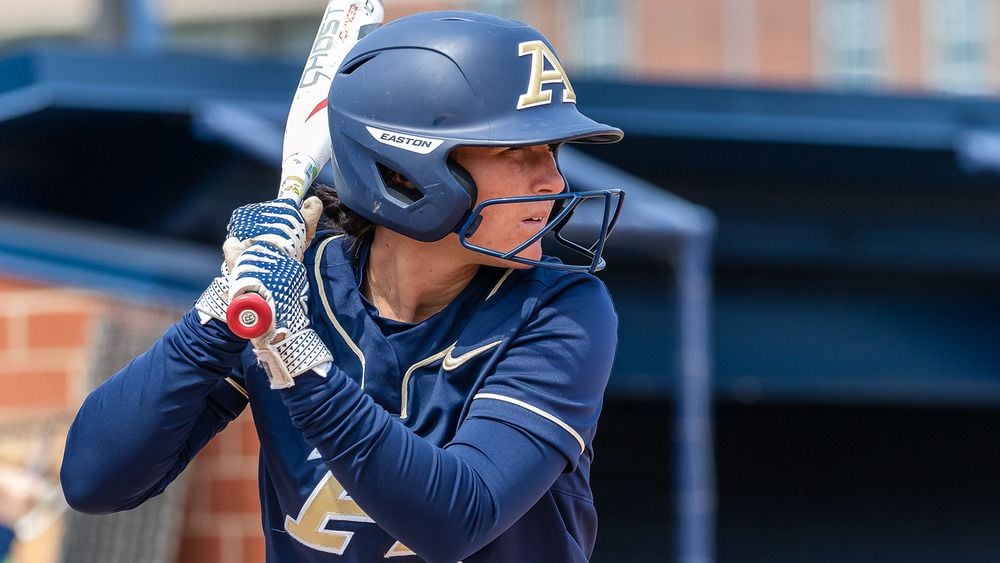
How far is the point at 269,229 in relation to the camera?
70.4 inches

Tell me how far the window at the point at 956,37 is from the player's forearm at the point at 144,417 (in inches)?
1277

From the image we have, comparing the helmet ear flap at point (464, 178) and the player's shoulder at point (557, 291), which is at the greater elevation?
the helmet ear flap at point (464, 178)

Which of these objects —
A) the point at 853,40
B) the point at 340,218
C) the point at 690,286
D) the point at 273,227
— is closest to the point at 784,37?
the point at 853,40

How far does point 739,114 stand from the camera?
6742 millimetres

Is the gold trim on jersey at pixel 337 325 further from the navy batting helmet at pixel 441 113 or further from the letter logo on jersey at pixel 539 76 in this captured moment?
the letter logo on jersey at pixel 539 76

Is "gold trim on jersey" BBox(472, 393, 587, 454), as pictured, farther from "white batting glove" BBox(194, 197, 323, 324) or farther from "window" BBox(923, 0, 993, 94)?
"window" BBox(923, 0, 993, 94)

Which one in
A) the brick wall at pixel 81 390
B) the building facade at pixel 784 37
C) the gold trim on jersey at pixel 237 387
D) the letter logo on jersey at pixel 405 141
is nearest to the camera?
the letter logo on jersey at pixel 405 141

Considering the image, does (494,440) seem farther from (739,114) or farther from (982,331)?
(982,331)

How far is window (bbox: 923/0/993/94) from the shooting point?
1271 inches

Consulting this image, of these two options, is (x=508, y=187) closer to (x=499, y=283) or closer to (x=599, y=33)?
(x=499, y=283)

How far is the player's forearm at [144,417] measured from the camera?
181 cm

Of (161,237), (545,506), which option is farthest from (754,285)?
(545,506)

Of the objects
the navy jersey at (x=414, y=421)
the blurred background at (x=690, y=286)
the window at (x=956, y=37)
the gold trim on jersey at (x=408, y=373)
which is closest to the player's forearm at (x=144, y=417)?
the navy jersey at (x=414, y=421)

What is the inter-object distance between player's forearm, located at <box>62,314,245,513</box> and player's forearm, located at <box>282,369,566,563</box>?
0.54ft
